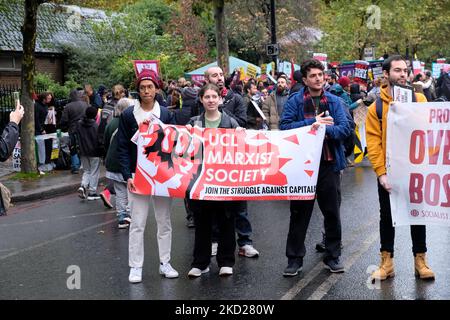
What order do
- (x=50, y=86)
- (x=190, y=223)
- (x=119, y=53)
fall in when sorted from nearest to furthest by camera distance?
1. (x=190, y=223)
2. (x=50, y=86)
3. (x=119, y=53)

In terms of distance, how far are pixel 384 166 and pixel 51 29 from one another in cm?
2573

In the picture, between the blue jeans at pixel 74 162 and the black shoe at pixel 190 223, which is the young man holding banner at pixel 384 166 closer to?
the black shoe at pixel 190 223

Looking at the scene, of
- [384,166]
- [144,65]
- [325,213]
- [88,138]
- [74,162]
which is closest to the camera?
[384,166]

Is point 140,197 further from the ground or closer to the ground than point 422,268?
further from the ground

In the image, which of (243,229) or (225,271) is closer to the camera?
(225,271)

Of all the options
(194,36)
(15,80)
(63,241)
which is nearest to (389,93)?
(63,241)

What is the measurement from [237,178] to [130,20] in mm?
24647

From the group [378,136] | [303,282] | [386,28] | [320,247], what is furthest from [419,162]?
[386,28]

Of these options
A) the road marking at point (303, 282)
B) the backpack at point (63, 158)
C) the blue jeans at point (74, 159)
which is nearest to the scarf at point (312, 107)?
the road marking at point (303, 282)

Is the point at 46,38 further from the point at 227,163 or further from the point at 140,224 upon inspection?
the point at 227,163

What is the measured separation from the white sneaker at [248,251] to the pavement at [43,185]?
20.3ft

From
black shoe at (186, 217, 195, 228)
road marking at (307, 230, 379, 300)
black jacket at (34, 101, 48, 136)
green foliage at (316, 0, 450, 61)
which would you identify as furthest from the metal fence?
green foliage at (316, 0, 450, 61)

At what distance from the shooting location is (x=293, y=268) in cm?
640

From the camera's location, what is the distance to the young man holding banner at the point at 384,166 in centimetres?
607
